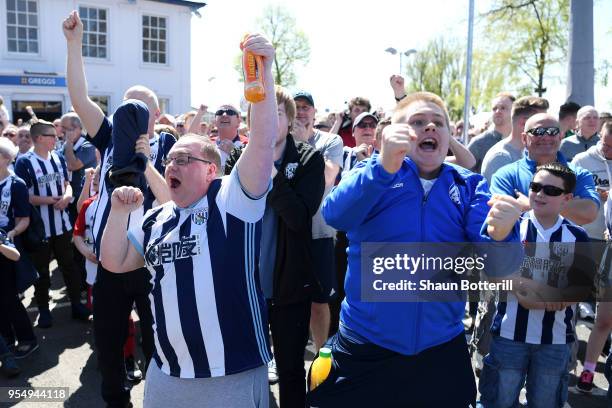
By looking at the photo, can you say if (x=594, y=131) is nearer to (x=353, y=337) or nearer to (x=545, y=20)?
(x=353, y=337)

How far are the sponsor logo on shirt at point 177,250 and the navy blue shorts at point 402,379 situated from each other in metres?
0.76

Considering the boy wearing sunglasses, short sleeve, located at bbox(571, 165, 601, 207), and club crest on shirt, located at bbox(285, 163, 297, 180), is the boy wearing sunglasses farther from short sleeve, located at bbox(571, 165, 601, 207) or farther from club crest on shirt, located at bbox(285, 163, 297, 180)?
club crest on shirt, located at bbox(285, 163, 297, 180)

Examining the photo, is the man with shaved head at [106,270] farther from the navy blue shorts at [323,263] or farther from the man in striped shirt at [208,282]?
the navy blue shorts at [323,263]

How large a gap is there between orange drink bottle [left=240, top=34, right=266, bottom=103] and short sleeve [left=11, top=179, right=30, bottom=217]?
13.2 ft

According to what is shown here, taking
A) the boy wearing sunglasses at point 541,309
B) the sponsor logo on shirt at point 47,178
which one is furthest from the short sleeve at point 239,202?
the sponsor logo on shirt at point 47,178

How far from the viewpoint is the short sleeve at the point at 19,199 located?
507 cm

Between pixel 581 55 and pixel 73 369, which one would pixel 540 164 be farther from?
pixel 581 55

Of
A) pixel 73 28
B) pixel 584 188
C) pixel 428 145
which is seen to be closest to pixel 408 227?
pixel 428 145

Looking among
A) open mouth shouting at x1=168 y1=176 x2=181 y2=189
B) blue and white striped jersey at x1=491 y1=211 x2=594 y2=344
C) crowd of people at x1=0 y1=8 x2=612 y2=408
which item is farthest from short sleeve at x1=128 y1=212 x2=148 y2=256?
blue and white striped jersey at x1=491 y1=211 x2=594 y2=344

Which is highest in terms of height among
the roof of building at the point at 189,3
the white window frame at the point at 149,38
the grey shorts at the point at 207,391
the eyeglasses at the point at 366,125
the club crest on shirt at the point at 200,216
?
the roof of building at the point at 189,3

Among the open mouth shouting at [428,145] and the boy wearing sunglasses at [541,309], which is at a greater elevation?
the open mouth shouting at [428,145]

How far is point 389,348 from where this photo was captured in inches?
81.7

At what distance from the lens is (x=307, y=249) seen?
10.8ft

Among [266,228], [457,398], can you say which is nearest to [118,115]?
[266,228]
